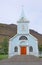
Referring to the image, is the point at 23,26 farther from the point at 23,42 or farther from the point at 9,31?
the point at 9,31

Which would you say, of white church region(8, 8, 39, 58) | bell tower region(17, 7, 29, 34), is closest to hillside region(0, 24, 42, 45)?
bell tower region(17, 7, 29, 34)

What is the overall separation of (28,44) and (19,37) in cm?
204

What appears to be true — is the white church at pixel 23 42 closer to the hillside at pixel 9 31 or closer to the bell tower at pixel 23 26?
the bell tower at pixel 23 26

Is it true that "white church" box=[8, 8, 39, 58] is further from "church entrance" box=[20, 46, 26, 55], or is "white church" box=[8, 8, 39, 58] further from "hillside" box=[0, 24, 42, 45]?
"hillside" box=[0, 24, 42, 45]

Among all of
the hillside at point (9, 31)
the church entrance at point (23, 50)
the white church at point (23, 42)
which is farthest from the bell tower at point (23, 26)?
the hillside at point (9, 31)

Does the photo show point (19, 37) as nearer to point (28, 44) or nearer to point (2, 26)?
point (28, 44)

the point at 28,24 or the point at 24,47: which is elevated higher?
the point at 28,24

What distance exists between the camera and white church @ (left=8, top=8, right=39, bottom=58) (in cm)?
3912

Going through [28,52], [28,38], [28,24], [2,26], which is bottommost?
[28,52]

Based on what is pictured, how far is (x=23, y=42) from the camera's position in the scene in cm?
3938

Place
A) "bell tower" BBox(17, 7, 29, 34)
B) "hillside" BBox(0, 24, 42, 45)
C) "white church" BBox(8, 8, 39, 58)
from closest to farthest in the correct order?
"white church" BBox(8, 8, 39, 58) → "bell tower" BBox(17, 7, 29, 34) → "hillside" BBox(0, 24, 42, 45)

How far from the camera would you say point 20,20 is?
40.0 m

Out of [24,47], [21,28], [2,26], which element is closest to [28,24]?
[21,28]

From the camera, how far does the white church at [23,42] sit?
3912 centimetres
